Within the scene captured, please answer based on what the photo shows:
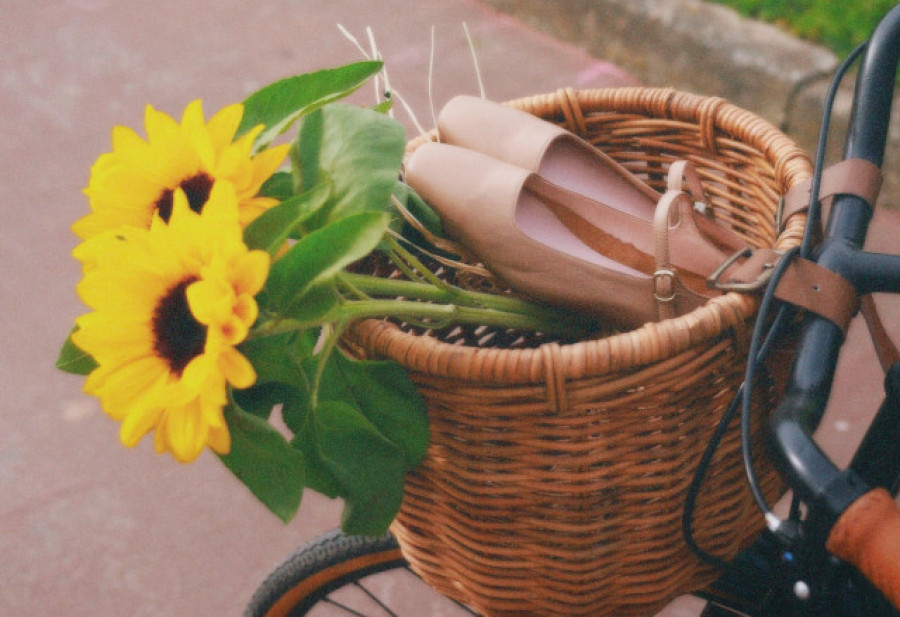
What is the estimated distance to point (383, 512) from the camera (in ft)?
2.24

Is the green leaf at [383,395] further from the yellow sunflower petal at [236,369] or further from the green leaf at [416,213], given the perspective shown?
the green leaf at [416,213]

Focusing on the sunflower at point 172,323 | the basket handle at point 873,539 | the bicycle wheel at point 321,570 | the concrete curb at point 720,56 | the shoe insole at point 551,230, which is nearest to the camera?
the basket handle at point 873,539

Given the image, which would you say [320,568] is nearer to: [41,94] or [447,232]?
[447,232]

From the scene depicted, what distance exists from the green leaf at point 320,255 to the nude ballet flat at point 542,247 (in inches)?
10.6

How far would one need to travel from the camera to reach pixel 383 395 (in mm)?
669

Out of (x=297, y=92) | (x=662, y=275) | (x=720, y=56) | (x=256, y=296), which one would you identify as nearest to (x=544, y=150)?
(x=662, y=275)

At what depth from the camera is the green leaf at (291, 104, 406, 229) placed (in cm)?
63

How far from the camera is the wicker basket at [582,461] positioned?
633 mm

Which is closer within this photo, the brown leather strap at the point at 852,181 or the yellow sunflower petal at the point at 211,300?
the yellow sunflower petal at the point at 211,300

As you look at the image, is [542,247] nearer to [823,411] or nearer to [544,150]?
[544,150]

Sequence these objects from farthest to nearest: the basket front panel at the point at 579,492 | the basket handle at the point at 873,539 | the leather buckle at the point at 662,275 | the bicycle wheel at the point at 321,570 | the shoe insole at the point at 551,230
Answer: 1. the bicycle wheel at the point at 321,570
2. the shoe insole at the point at 551,230
3. the leather buckle at the point at 662,275
4. the basket front panel at the point at 579,492
5. the basket handle at the point at 873,539

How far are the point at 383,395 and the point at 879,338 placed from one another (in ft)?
1.13

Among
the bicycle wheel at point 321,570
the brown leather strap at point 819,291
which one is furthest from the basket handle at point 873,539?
the bicycle wheel at point 321,570

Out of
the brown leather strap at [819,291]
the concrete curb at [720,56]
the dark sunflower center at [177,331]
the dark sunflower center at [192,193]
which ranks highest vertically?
the brown leather strap at [819,291]
